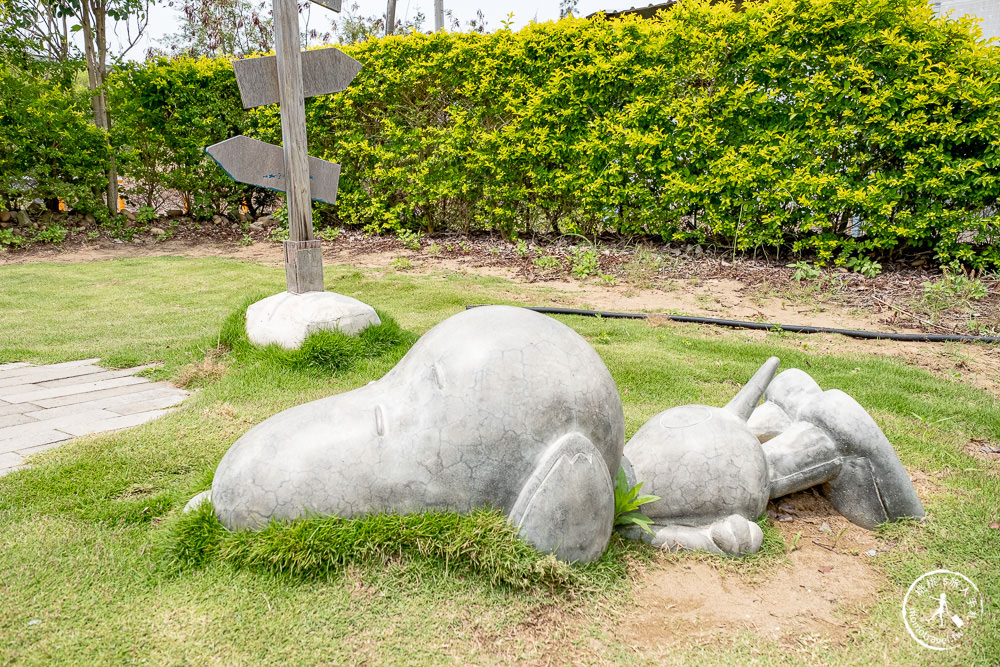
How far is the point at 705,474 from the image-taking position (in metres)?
2.51

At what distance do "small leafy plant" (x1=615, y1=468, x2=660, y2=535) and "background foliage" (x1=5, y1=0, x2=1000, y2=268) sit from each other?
6257 millimetres

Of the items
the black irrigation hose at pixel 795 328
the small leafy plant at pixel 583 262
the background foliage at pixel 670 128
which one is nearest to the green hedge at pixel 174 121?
the background foliage at pixel 670 128

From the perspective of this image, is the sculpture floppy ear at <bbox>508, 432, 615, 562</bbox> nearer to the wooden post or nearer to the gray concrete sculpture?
the gray concrete sculpture

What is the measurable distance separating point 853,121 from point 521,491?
23.4 feet

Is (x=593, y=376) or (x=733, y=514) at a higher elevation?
(x=593, y=376)

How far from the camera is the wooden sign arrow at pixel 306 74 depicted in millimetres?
5023

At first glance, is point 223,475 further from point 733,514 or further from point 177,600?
point 733,514

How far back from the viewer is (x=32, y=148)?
33.6ft

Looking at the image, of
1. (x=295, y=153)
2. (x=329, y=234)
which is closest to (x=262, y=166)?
(x=295, y=153)

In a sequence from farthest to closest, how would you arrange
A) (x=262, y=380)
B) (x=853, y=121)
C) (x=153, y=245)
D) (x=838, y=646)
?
(x=153, y=245), (x=853, y=121), (x=262, y=380), (x=838, y=646)

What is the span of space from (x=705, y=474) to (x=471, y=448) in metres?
0.97

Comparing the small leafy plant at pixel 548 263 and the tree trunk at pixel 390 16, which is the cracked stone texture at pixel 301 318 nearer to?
the small leafy plant at pixel 548 263

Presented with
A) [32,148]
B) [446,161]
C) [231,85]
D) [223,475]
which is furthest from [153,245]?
[223,475]

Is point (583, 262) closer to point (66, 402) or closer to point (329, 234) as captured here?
point (329, 234)
